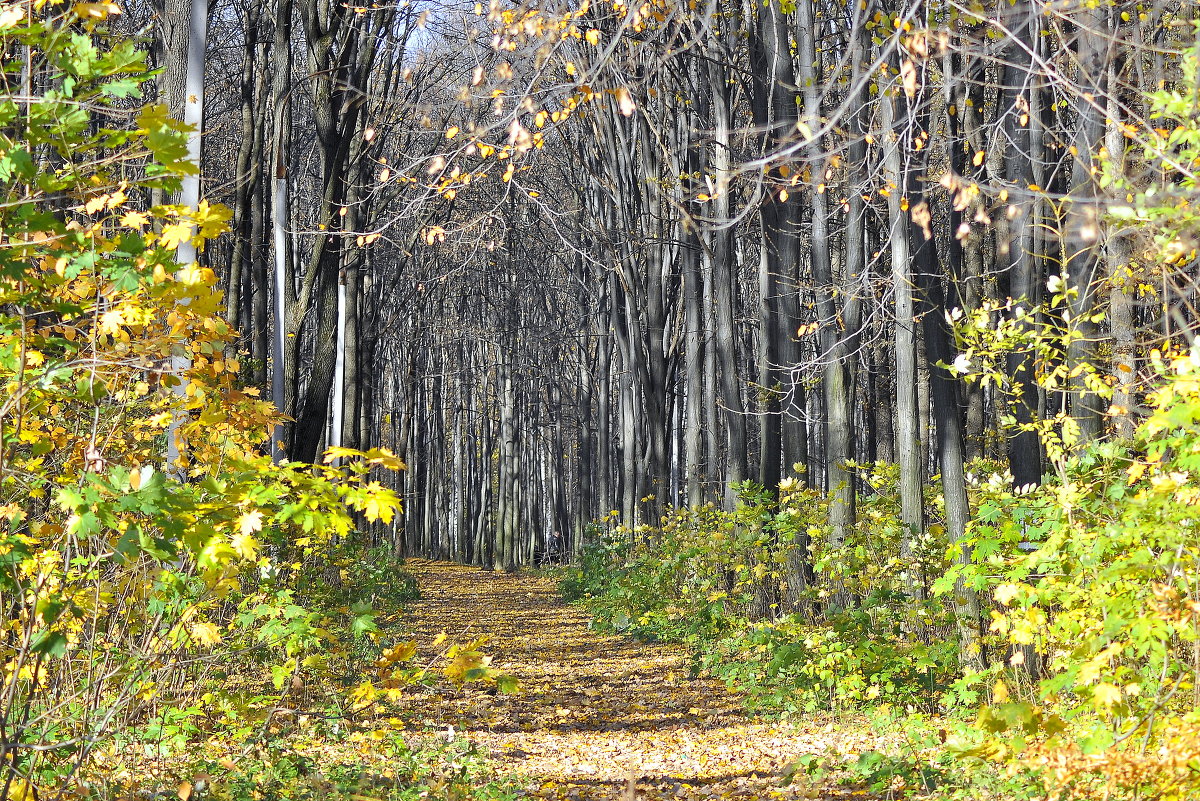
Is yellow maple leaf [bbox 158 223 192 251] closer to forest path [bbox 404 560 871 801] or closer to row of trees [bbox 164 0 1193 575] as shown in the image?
row of trees [bbox 164 0 1193 575]

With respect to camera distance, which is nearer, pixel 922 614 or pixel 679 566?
pixel 922 614

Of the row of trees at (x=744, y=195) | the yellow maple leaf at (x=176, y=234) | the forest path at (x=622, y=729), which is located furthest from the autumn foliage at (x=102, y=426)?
the row of trees at (x=744, y=195)

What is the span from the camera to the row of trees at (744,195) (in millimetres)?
5930

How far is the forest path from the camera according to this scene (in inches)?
225

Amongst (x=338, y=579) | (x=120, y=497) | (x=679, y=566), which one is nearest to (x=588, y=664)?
(x=679, y=566)

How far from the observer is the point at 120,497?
3.31 meters

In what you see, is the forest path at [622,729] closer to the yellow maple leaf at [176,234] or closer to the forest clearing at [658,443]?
the forest clearing at [658,443]

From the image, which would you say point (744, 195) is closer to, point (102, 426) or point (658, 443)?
point (658, 443)

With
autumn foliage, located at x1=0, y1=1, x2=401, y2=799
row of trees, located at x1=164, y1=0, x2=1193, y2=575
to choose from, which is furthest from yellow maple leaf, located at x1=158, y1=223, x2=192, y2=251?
row of trees, located at x1=164, y1=0, x2=1193, y2=575

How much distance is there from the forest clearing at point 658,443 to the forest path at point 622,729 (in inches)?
2.2

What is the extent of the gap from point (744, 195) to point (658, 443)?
4.21 m

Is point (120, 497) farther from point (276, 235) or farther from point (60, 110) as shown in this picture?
point (276, 235)

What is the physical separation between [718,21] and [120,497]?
9.99 metres

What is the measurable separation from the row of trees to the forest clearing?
0.32 feet
